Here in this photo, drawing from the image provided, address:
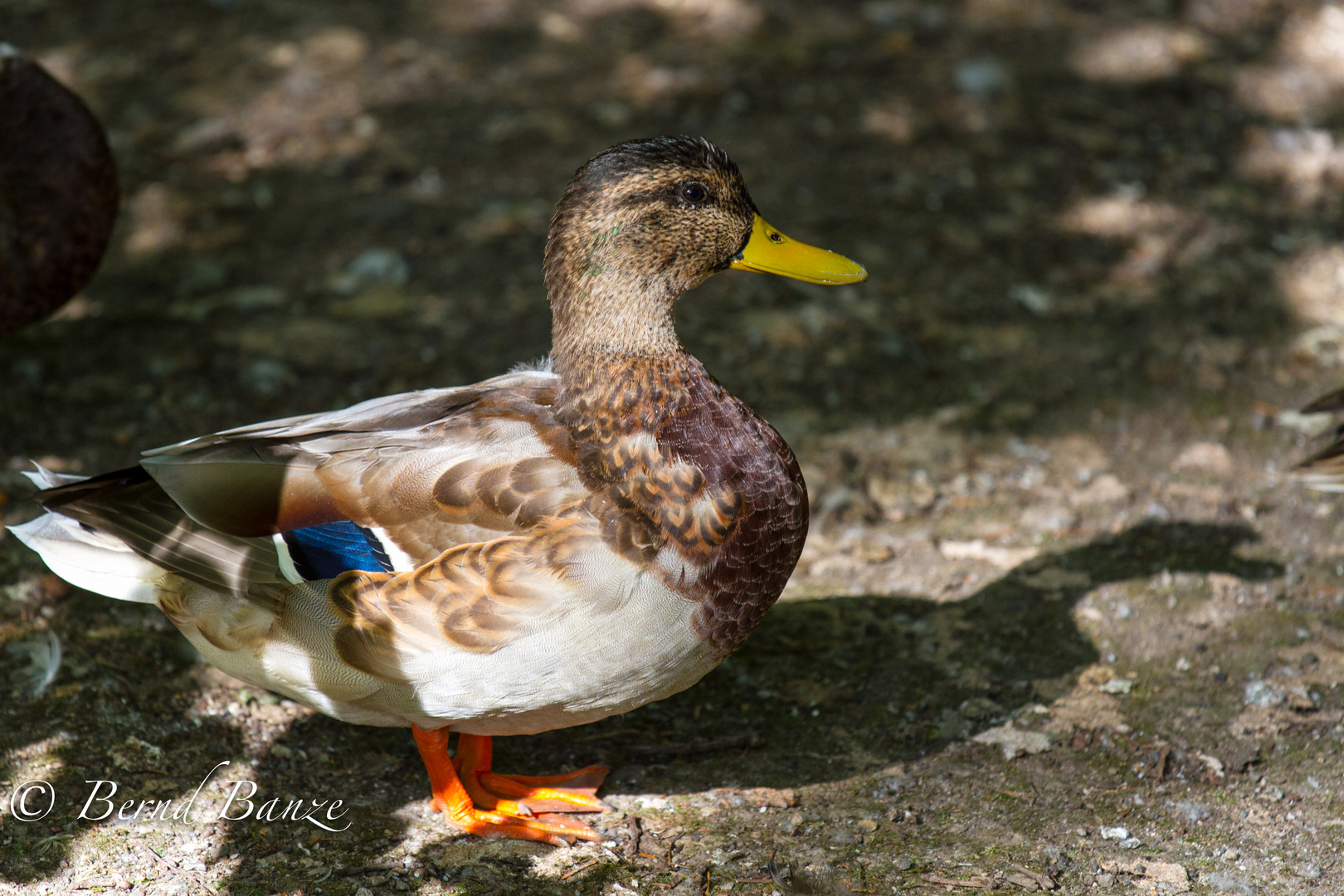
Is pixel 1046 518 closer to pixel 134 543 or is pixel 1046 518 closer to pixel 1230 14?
pixel 134 543

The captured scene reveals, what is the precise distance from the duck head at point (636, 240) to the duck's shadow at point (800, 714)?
1109mm

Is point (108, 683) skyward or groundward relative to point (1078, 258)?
groundward

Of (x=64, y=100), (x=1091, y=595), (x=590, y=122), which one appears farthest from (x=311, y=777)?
(x=590, y=122)

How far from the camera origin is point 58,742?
116 inches

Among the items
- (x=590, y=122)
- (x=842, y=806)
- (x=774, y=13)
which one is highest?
(x=774, y=13)

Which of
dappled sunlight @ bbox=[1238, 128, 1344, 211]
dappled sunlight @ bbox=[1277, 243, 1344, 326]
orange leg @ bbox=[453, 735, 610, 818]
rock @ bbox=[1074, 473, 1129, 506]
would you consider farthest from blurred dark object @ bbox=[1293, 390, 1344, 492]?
orange leg @ bbox=[453, 735, 610, 818]

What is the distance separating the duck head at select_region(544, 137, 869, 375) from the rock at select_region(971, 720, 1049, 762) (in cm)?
128

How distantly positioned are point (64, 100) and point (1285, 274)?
5.04m

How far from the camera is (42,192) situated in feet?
14.4

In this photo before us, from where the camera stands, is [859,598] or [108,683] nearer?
[108,683]

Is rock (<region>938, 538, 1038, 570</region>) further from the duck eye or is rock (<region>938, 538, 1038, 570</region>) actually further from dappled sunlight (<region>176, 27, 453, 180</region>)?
dappled sunlight (<region>176, 27, 453, 180</region>)

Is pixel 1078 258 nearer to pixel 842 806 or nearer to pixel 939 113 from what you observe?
pixel 939 113

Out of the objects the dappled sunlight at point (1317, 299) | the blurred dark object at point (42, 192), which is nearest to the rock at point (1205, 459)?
the dappled sunlight at point (1317, 299)

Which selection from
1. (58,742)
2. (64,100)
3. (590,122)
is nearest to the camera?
(58,742)
